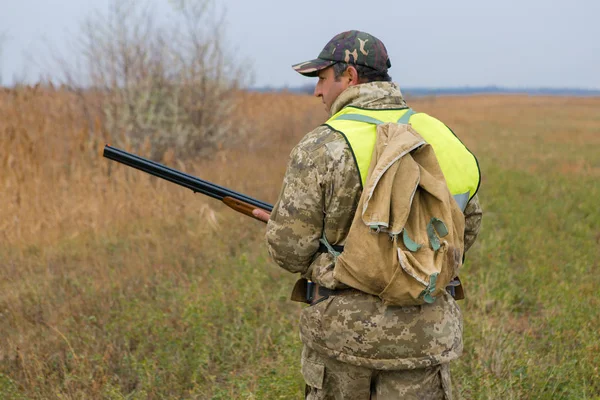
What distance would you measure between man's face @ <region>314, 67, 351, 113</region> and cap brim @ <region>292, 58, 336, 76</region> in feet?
0.08

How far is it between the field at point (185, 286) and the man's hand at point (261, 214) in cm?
110

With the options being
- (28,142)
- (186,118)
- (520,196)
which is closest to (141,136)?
(186,118)

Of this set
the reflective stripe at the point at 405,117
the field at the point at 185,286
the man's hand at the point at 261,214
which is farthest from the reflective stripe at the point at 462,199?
the field at the point at 185,286

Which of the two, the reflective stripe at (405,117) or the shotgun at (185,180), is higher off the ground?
the reflective stripe at (405,117)

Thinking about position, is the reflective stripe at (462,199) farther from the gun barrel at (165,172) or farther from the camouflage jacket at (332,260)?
the gun barrel at (165,172)

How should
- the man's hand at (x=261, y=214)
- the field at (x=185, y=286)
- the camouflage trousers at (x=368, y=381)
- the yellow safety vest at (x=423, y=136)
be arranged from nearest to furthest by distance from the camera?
the yellow safety vest at (x=423, y=136), the camouflage trousers at (x=368, y=381), the man's hand at (x=261, y=214), the field at (x=185, y=286)

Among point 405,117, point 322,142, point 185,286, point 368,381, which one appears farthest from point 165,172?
point 185,286

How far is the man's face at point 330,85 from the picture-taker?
239cm

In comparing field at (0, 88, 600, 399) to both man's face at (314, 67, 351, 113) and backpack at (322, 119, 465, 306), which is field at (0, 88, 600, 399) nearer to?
backpack at (322, 119, 465, 306)

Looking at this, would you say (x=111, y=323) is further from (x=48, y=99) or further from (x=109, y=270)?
(x=48, y=99)

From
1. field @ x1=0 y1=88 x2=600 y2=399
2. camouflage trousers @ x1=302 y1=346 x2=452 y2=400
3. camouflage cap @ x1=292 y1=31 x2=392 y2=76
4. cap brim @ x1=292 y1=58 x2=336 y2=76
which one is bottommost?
field @ x1=0 y1=88 x2=600 y2=399

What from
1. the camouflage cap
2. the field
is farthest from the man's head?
the field

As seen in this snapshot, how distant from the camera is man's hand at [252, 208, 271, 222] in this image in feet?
9.82

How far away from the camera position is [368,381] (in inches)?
91.6
